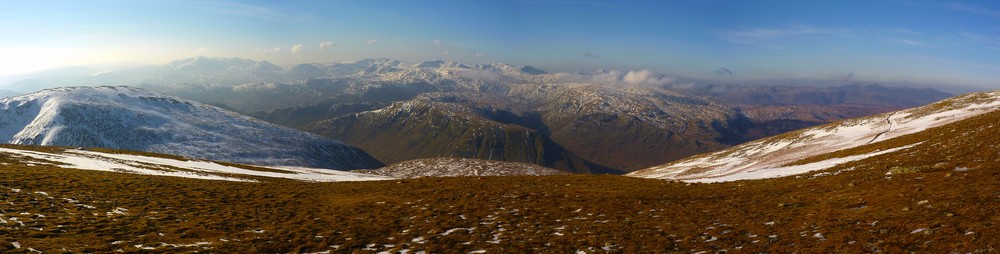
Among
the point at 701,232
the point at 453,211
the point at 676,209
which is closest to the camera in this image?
the point at 701,232

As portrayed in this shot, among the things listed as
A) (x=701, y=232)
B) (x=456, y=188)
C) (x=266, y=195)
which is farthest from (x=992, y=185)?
(x=266, y=195)

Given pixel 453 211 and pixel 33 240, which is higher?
pixel 33 240

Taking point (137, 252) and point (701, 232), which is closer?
point (137, 252)

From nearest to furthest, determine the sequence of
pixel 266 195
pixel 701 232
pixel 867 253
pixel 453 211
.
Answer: pixel 867 253, pixel 701 232, pixel 453 211, pixel 266 195

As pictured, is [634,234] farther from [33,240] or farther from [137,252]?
[33,240]
